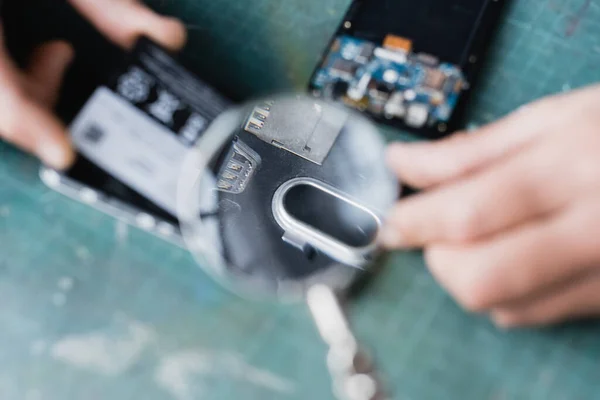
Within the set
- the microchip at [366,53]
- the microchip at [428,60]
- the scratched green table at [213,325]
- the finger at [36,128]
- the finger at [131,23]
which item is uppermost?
the microchip at [428,60]

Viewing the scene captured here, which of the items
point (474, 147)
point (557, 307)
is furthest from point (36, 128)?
point (557, 307)

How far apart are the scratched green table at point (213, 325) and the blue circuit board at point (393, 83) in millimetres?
43

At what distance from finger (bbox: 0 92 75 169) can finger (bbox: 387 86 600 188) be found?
13.0 inches

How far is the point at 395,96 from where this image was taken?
650 millimetres

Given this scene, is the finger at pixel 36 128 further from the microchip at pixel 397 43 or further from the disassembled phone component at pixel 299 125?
the microchip at pixel 397 43

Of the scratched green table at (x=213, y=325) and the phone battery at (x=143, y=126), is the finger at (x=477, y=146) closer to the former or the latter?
the scratched green table at (x=213, y=325)

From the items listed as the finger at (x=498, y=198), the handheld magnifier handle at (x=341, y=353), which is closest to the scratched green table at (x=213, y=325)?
the handheld magnifier handle at (x=341, y=353)

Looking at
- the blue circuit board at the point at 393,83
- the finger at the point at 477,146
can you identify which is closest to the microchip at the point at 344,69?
the blue circuit board at the point at 393,83

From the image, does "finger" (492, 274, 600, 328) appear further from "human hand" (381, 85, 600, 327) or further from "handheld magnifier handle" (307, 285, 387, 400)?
"handheld magnifier handle" (307, 285, 387, 400)

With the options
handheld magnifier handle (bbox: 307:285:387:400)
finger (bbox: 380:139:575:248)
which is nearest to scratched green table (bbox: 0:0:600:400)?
handheld magnifier handle (bbox: 307:285:387:400)

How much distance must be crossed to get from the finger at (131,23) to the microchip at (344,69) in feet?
0.58

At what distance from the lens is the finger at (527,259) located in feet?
1.54

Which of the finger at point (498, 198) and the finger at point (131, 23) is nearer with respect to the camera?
the finger at point (498, 198)

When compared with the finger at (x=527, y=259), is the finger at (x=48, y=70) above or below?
below
